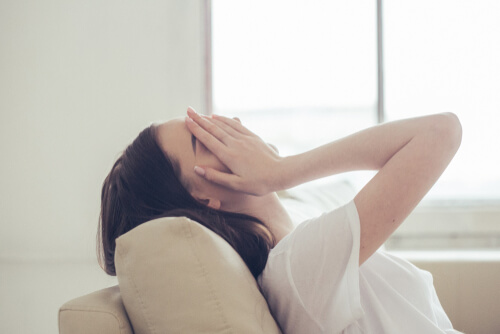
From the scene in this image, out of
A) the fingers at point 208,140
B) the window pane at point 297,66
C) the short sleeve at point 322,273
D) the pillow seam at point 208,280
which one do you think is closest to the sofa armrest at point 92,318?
the pillow seam at point 208,280

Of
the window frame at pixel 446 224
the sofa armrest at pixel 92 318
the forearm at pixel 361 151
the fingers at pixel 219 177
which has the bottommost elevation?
the window frame at pixel 446 224

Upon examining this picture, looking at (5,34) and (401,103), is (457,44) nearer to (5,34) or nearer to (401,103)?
(401,103)

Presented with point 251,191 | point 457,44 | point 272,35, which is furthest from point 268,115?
point 251,191

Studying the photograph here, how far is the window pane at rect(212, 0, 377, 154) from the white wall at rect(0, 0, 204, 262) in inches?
10.0

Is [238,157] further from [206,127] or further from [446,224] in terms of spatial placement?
[446,224]

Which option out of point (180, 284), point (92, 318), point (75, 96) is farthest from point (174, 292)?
point (75, 96)

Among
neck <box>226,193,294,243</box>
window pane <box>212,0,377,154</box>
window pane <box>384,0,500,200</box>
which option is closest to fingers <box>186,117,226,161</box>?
neck <box>226,193,294,243</box>

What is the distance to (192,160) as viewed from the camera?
1.00m

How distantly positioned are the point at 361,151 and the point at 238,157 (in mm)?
231

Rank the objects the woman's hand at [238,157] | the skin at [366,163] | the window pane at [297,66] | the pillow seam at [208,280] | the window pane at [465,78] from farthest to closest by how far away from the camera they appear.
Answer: the window pane at [297,66]
the window pane at [465,78]
the woman's hand at [238,157]
the skin at [366,163]
the pillow seam at [208,280]

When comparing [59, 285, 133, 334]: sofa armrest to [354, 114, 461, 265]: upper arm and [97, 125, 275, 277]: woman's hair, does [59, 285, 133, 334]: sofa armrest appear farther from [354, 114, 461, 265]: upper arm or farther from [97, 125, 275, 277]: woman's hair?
[354, 114, 461, 265]: upper arm

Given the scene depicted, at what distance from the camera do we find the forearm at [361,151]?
0.85 m

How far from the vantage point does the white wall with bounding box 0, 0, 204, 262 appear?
11.3ft

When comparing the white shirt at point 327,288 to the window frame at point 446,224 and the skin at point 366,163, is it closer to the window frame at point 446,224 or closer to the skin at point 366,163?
the skin at point 366,163
